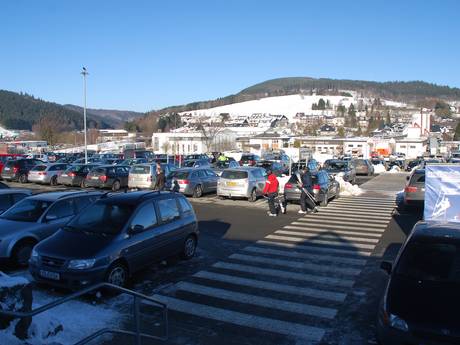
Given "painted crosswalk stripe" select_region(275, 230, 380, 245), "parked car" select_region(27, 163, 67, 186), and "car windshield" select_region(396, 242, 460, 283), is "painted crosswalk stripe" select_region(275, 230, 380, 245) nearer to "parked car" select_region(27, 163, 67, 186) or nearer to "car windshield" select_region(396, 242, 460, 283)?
"car windshield" select_region(396, 242, 460, 283)

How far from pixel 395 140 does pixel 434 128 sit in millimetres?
51158

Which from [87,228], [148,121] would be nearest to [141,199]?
[87,228]

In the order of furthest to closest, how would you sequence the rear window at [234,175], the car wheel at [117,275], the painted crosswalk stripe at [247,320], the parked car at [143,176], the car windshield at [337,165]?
the car windshield at [337,165] < the parked car at [143,176] < the rear window at [234,175] < the car wheel at [117,275] < the painted crosswalk stripe at [247,320]

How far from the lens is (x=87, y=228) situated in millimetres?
9203

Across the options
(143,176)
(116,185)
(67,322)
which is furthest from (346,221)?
(116,185)

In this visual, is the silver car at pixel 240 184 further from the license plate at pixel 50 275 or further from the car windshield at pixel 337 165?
the license plate at pixel 50 275

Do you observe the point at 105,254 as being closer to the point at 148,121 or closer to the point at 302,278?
the point at 302,278

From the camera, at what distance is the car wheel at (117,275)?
845 cm

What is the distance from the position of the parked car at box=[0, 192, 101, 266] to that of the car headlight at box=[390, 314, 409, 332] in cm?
767

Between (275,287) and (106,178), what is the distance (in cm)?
1907

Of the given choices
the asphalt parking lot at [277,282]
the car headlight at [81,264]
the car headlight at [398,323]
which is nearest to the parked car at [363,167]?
the asphalt parking lot at [277,282]

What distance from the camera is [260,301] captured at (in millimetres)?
8234

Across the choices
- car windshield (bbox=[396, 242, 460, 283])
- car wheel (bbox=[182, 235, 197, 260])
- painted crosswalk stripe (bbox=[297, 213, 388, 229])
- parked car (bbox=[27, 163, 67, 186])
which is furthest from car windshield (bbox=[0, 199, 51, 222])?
parked car (bbox=[27, 163, 67, 186])

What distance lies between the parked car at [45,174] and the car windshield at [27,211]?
18.6m
